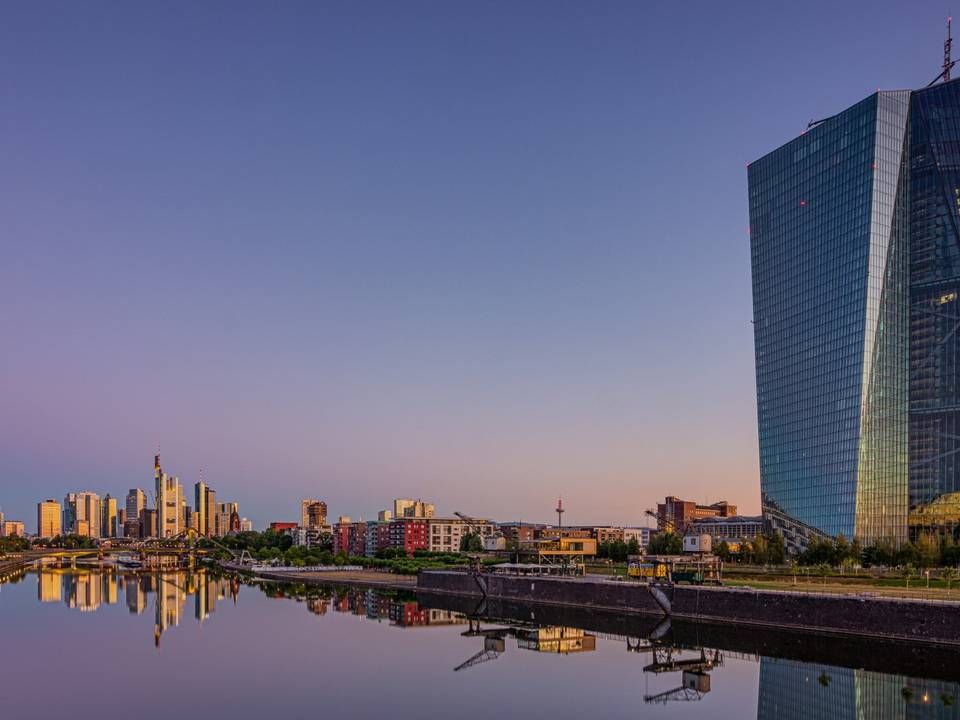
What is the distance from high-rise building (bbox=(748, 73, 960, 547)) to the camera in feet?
531

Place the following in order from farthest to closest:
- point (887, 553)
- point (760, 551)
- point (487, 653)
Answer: point (760, 551), point (887, 553), point (487, 653)

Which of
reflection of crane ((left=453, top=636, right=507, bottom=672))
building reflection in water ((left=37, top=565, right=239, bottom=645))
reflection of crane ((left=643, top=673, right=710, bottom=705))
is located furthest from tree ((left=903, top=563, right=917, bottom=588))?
building reflection in water ((left=37, top=565, right=239, bottom=645))

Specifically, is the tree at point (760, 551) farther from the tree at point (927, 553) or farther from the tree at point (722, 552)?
the tree at point (927, 553)

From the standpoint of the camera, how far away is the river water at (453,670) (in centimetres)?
5988

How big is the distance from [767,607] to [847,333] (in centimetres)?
9018

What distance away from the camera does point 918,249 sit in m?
166

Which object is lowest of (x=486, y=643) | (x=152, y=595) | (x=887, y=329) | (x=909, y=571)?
(x=152, y=595)

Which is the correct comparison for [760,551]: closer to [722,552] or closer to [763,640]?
[722,552]

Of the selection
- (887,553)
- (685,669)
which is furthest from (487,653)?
(887,553)

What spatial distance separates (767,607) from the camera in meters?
93.2

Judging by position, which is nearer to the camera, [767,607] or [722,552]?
[767,607]

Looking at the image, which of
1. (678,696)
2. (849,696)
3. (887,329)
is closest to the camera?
(849,696)

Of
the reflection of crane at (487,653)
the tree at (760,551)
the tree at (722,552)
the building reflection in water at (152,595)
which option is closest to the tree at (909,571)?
the tree at (760,551)

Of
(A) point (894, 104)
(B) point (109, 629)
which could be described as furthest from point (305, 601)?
(A) point (894, 104)
